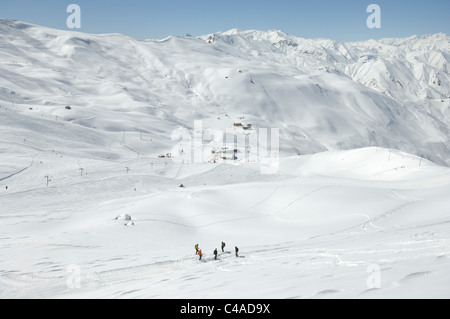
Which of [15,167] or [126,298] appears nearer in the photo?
[126,298]

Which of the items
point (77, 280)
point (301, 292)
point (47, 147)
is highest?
point (47, 147)

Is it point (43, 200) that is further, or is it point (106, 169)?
point (106, 169)

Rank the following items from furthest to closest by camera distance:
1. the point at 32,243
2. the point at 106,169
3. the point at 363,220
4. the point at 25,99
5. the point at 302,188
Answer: the point at 25,99 → the point at 106,169 → the point at 302,188 → the point at 363,220 → the point at 32,243

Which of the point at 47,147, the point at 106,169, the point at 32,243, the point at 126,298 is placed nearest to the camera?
the point at 126,298

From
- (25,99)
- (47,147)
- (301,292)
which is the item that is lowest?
(301,292)

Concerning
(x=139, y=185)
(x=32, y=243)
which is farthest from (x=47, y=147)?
(x=32, y=243)

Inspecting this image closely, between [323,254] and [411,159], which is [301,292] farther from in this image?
Result: [411,159]

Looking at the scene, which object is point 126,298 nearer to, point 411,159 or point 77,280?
point 77,280

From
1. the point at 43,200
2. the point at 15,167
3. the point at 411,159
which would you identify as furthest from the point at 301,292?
the point at 411,159

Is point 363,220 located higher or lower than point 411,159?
lower
